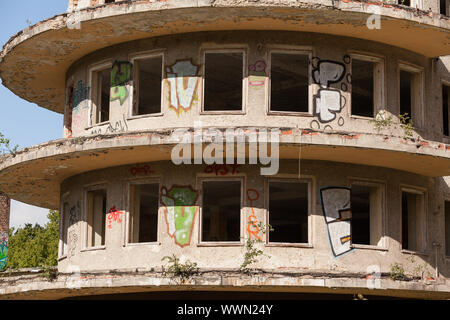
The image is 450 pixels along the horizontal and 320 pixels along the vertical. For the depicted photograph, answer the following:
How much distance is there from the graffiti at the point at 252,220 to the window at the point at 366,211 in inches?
105

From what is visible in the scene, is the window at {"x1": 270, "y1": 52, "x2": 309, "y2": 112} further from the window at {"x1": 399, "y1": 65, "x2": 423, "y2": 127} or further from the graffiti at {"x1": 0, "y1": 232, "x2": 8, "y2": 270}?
the graffiti at {"x1": 0, "y1": 232, "x2": 8, "y2": 270}

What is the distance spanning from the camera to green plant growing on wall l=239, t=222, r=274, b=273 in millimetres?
18047

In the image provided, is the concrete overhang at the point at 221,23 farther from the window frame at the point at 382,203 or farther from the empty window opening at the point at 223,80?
the window frame at the point at 382,203

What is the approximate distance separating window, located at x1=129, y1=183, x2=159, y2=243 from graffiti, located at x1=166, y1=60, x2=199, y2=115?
2.46 meters

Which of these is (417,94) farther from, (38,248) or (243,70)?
(38,248)

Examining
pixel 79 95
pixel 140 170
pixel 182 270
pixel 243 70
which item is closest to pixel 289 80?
pixel 243 70

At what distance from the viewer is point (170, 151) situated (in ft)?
61.7

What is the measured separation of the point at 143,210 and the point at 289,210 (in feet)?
19.8

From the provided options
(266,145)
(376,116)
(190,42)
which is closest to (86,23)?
(190,42)

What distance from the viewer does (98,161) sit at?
1991 centimetres

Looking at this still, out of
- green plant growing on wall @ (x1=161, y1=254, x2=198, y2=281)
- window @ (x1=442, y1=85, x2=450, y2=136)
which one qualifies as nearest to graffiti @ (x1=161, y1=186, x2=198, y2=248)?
green plant growing on wall @ (x1=161, y1=254, x2=198, y2=281)

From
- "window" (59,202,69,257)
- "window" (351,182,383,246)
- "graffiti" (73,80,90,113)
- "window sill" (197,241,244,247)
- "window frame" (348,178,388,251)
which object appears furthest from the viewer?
"window" (59,202,69,257)

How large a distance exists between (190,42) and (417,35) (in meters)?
5.83
